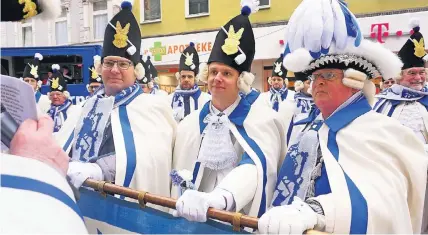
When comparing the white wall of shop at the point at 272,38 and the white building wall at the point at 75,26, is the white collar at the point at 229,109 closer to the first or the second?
the white wall of shop at the point at 272,38

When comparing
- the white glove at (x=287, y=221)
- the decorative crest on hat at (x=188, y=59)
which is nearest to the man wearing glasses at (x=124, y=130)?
the white glove at (x=287, y=221)

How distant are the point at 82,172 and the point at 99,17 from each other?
61.4 feet

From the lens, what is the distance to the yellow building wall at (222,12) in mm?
14953

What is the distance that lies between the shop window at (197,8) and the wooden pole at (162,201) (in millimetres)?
15974

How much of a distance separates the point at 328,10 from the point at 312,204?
1233mm

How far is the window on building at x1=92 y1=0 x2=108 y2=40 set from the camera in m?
20.5

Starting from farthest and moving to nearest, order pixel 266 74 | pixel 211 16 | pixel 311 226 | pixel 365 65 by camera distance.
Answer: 1. pixel 211 16
2. pixel 266 74
3. pixel 365 65
4. pixel 311 226

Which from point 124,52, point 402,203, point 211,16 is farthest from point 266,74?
point 402,203

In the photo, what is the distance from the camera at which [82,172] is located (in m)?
3.02

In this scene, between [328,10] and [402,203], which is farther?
[328,10]

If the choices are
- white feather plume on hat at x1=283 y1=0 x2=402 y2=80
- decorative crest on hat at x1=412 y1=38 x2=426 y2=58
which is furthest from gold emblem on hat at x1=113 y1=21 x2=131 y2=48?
decorative crest on hat at x1=412 y1=38 x2=426 y2=58

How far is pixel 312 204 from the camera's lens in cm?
239

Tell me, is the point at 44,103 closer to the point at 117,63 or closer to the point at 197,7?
the point at 117,63

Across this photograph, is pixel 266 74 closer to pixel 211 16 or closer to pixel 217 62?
pixel 211 16
